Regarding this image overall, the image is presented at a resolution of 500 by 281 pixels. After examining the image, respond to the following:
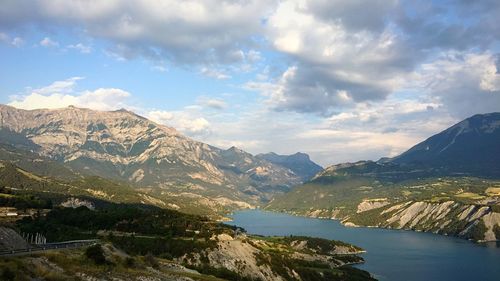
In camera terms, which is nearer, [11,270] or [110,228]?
[11,270]

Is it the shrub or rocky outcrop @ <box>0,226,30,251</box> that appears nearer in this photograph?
the shrub

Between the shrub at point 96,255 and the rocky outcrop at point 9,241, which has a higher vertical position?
the rocky outcrop at point 9,241

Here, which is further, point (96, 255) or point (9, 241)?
point (9, 241)

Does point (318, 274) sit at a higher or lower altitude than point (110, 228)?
lower

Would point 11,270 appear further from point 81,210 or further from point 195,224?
point 81,210

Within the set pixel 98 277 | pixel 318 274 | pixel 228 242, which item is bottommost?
pixel 318 274

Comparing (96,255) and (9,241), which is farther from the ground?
(9,241)

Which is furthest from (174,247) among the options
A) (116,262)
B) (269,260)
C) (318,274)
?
(116,262)

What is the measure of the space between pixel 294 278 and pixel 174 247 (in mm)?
49815

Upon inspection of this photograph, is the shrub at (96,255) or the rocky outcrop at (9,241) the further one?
the rocky outcrop at (9,241)

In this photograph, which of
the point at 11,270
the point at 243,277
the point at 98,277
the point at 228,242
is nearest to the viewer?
the point at 11,270

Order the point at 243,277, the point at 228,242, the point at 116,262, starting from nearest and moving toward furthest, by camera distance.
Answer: the point at 116,262
the point at 243,277
the point at 228,242

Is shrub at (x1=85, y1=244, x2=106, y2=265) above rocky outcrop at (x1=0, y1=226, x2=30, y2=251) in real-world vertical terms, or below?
below

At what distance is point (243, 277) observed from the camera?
138000 mm
